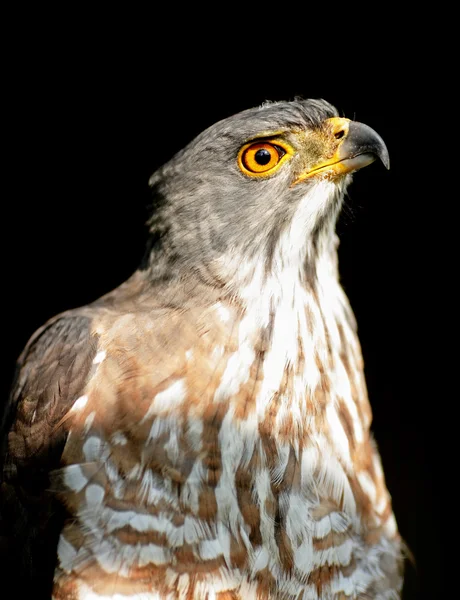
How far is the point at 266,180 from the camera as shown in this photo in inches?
117

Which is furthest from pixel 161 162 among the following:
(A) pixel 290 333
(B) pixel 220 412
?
(B) pixel 220 412

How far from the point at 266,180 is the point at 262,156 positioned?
9 centimetres

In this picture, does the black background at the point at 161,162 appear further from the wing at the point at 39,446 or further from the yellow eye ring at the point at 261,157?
the wing at the point at 39,446

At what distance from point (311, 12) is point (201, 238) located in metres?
2.64

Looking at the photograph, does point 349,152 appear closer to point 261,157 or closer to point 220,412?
point 261,157

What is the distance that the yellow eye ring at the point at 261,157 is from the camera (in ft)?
9.75

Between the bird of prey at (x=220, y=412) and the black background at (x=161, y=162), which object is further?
the black background at (x=161, y=162)

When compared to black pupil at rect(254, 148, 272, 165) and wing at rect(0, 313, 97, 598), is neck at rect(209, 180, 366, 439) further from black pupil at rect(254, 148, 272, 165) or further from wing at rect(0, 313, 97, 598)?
wing at rect(0, 313, 97, 598)

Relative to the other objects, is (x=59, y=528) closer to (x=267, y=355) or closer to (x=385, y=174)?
(x=267, y=355)

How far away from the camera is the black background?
207 inches

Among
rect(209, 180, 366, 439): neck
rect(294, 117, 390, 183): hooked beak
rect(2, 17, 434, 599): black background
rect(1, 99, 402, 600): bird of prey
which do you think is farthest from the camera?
rect(2, 17, 434, 599): black background

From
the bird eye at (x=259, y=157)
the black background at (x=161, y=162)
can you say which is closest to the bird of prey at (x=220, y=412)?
the bird eye at (x=259, y=157)

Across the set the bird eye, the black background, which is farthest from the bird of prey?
the black background

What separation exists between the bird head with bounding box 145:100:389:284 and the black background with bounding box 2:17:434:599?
90.7 inches
